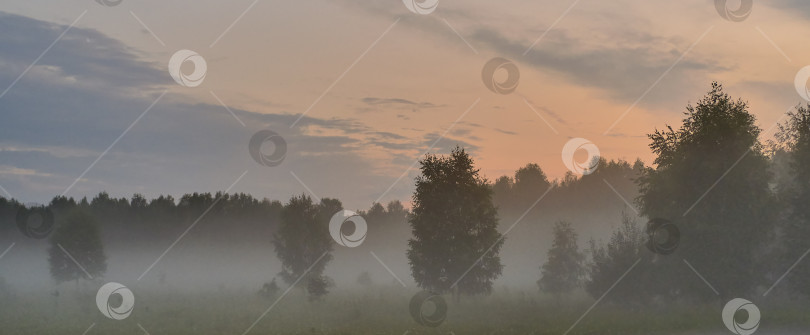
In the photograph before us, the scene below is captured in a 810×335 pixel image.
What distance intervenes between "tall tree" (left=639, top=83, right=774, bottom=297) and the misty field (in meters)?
2.27

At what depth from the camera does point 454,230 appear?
141 feet

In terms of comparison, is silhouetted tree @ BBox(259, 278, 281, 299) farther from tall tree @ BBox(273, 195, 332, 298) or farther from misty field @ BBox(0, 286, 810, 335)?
misty field @ BBox(0, 286, 810, 335)

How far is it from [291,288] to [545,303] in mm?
26231

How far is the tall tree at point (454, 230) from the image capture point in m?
42.6

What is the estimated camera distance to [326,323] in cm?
4016

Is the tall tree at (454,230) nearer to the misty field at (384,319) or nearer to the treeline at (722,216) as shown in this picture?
the misty field at (384,319)

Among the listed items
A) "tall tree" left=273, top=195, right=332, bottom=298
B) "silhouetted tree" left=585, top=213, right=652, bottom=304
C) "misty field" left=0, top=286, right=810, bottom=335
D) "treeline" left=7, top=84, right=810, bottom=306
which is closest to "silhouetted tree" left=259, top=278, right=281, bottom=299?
"tall tree" left=273, top=195, right=332, bottom=298

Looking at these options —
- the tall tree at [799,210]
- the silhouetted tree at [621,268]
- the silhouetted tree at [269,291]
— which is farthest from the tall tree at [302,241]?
the tall tree at [799,210]

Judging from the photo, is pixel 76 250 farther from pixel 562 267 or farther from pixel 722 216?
pixel 722 216

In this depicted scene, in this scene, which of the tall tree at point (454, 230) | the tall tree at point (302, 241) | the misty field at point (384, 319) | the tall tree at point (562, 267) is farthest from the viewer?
the tall tree at point (302, 241)

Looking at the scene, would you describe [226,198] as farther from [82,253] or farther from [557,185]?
[557,185]

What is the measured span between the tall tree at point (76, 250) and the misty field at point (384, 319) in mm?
8921

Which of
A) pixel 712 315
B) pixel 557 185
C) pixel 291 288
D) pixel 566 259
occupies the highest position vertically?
pixel 557 185

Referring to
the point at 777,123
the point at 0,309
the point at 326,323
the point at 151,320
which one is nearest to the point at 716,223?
the point at 777,123
